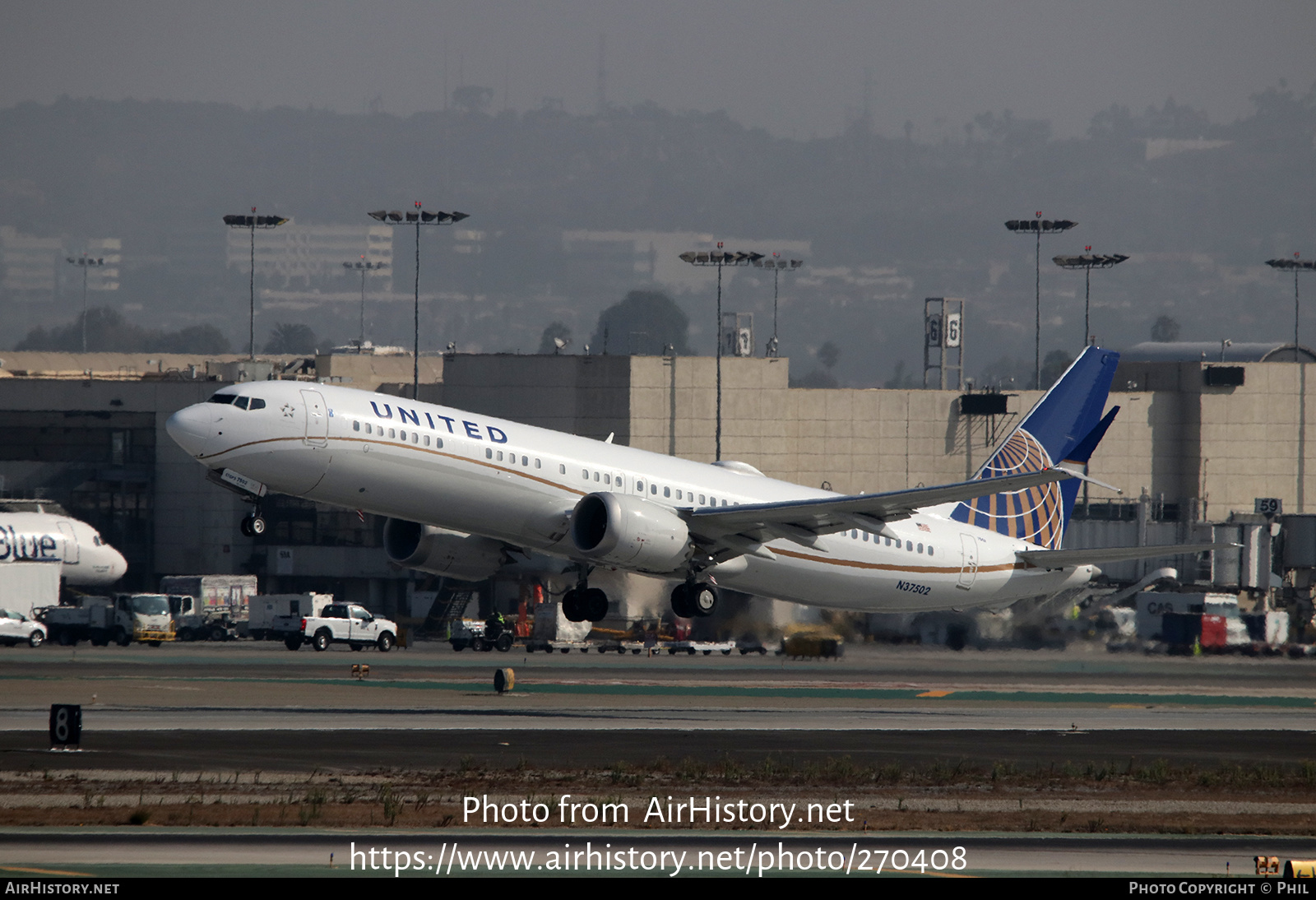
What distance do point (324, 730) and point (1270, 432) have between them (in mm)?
117490

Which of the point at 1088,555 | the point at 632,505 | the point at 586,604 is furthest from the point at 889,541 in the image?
the point at 632,505

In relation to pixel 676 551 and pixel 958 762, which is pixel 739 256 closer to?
pixel 676 551

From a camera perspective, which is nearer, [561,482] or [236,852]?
[236,852]

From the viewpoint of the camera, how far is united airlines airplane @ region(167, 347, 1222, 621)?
1795 inches

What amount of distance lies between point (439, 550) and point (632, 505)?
8.05 m

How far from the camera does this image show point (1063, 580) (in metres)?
62.5

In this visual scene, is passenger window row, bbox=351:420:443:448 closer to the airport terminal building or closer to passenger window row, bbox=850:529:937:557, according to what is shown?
passenger window row, bbox=850:529:937:557

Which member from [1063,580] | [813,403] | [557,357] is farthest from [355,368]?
[1063,580]

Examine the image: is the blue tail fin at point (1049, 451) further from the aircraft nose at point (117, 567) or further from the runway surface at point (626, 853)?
the aircraft nose at point (117, 567)

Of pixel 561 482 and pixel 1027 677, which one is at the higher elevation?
pixel 561 482

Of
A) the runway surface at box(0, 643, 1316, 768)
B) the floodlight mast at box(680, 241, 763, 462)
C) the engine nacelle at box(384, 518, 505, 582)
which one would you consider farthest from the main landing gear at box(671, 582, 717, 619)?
the floodlight mast at box(680, 241, 763, 462)

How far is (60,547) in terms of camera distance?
106 m

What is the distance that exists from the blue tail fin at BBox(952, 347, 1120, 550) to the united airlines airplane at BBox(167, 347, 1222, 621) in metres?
0.09

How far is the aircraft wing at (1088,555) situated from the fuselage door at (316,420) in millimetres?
26204
